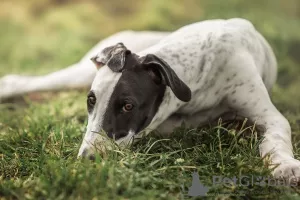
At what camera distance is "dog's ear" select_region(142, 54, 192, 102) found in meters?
3.08

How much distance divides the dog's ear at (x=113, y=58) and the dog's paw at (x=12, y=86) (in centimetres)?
216

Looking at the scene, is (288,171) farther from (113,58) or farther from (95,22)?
(95,22)

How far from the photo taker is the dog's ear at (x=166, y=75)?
3.08m

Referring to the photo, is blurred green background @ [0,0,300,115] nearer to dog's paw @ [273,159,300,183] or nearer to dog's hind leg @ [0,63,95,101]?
dog's hind leg @ [0,63,95,101]

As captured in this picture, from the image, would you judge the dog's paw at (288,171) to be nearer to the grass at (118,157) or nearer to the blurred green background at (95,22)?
the grass at (118,157)

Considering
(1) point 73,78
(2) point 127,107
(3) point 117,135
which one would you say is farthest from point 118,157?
(1) point 73,78

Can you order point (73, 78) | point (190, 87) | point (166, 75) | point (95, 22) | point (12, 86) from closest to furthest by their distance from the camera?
point (166, 75) → point (190, 87) → point (73, 78) → point (12, 86) → point (95, 22)

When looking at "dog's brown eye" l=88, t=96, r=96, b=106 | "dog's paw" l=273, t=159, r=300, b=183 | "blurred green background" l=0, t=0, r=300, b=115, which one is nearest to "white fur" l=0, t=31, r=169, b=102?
"dog's brown eye" l=88, t=96, r=96, b=106

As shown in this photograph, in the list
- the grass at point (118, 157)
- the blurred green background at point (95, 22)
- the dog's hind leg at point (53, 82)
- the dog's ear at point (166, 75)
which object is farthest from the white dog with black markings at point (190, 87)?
the blurred green background at point (95, 22)

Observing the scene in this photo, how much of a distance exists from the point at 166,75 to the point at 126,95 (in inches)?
11.5

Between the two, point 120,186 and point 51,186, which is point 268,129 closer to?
point 120,186

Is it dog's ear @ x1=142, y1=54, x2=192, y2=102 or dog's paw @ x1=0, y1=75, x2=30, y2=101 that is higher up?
dog's ear @ x1=142, y1=54, x2=192, y2=102

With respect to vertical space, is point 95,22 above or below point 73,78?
above

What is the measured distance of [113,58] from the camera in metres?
3.21
